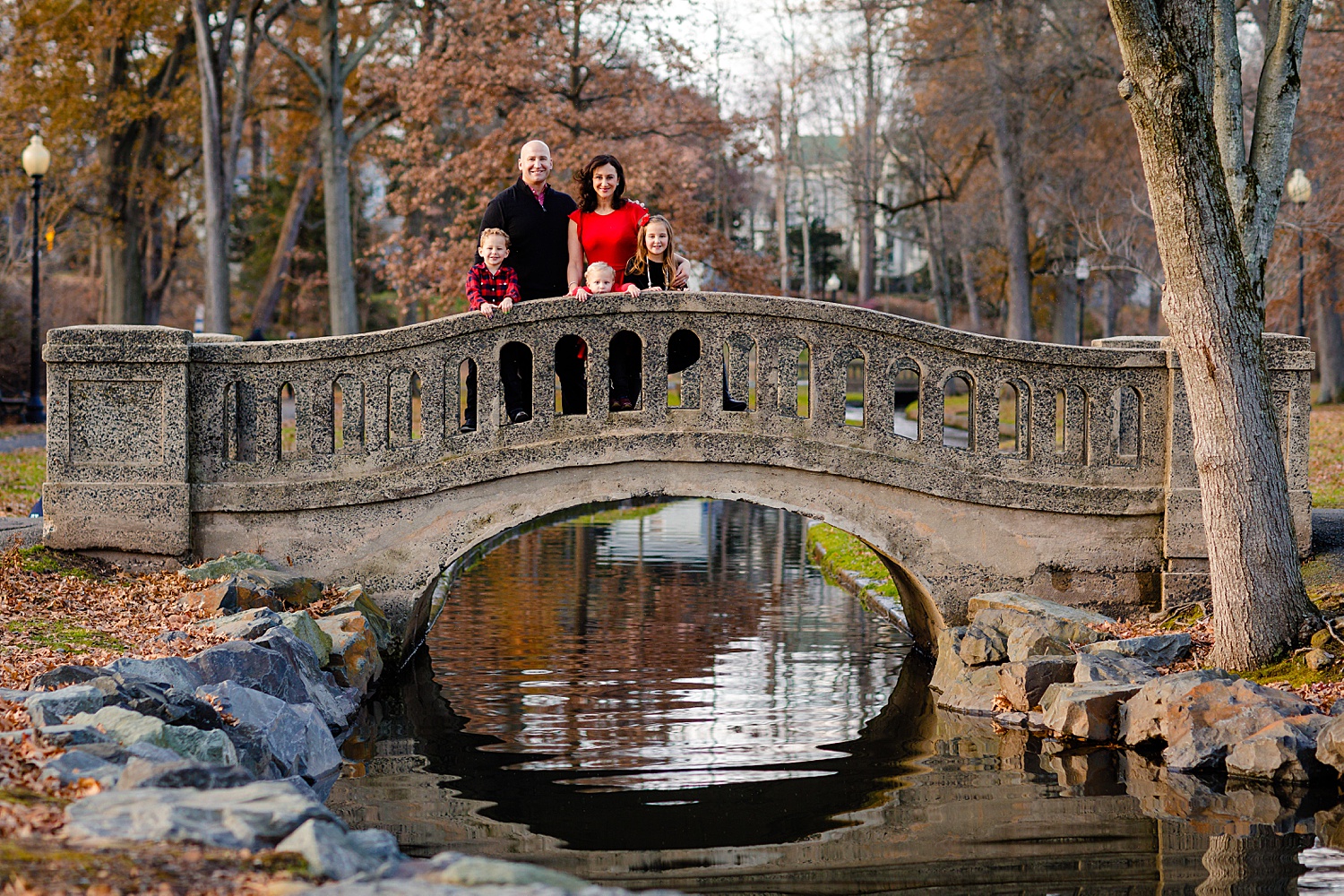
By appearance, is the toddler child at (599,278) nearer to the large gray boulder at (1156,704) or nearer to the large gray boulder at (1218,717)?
the large gray boulder at (1156,704)

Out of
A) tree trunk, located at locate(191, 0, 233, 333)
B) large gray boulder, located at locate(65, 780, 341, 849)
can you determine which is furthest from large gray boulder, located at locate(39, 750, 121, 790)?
tree trunk, located at locate(191, 0, 233, 333)

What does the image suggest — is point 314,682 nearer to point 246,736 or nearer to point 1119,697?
point 246,736

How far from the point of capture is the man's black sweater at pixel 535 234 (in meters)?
9.05

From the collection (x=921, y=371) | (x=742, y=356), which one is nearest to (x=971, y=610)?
(x=921, y=371)

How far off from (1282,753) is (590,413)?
445cm

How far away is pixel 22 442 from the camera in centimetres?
2011

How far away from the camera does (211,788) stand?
4.73 metres

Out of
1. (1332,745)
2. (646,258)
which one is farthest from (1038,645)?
(646,258)

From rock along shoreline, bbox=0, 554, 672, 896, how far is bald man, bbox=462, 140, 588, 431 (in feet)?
5.27

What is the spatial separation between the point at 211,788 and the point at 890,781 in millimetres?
3588

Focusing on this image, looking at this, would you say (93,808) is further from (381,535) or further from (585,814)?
(381,535)

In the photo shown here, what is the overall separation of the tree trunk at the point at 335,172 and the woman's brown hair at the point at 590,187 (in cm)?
1462

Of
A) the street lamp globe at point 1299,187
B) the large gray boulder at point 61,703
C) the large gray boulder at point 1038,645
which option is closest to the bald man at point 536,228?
the large gray boulder at point 1038,645

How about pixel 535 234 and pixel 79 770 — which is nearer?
pixel 79 770
